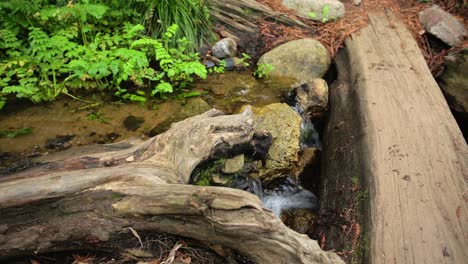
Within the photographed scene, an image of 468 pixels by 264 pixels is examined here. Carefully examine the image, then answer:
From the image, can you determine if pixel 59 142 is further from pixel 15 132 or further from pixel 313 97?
pixel 313 97

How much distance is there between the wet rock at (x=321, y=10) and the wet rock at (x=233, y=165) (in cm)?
374

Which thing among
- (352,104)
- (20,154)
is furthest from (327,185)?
(20,154)

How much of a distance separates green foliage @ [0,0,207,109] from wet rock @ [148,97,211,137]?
30 centimetres

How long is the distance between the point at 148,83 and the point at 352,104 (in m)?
2.66

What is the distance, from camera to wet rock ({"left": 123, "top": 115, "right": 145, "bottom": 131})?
404 cm

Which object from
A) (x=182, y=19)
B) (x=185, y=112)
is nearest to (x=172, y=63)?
(x=185, y=112)

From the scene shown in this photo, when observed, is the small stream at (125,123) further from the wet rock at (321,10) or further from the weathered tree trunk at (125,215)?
the wet rock at (321,10)

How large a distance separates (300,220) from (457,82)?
2.84 metres

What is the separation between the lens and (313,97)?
459 cm

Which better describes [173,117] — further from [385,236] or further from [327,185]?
[385,236]

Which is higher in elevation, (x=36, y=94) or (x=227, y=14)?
(x=227, y=14)

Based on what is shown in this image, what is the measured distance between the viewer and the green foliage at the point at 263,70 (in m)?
5.08

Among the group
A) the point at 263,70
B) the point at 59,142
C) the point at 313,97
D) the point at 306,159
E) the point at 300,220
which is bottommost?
the point at 300,220

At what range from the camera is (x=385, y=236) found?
2383 millimetres
